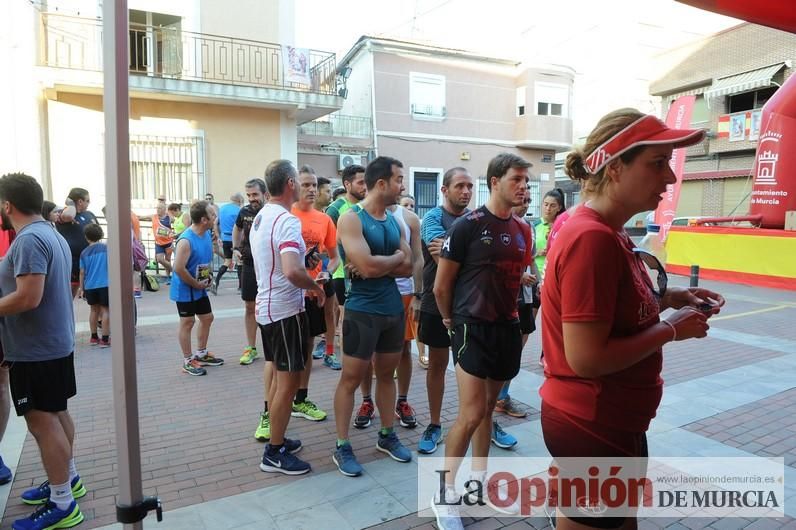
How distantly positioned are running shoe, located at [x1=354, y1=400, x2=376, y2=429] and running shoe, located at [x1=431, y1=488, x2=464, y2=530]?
130 centimetres

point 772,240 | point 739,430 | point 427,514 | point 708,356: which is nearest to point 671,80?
point 772,240

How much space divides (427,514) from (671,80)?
29018 millimetres

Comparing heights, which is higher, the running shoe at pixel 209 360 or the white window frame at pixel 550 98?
the white window frame at pixel 550 98

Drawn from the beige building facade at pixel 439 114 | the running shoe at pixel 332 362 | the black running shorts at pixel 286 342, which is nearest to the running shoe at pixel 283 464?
the black running shorts at pixel 286 342

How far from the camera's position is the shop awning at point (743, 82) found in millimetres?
21469

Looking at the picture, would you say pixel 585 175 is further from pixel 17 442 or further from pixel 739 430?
pixel 17 442

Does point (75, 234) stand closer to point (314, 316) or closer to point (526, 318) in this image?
point (314, 316)

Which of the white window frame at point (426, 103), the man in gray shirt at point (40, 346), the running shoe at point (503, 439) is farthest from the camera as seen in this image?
the white window frame at point (426, 103)

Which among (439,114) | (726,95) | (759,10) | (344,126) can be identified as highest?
(726,95)

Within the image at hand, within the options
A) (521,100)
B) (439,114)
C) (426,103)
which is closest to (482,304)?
(426,103)

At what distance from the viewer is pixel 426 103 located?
2142 cm

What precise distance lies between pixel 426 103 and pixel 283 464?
Result: 19.7 meters

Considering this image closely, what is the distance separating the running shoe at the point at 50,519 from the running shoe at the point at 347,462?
1513mm

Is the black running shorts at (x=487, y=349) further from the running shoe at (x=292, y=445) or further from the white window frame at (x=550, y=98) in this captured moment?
the white window frame at (x=550, y=98)
